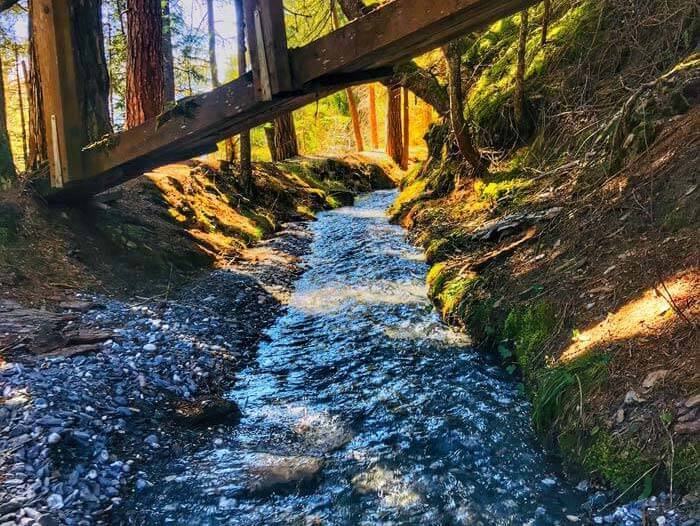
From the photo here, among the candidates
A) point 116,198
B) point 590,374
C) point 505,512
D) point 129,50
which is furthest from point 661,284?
point 129,50

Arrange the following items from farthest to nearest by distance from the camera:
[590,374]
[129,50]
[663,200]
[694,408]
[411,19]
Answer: [129,50], [663,200], [411,19], [590,374], [694,408]

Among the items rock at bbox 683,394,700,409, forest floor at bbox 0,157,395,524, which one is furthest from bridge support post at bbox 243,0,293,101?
rock at bbox 683,394,700,409

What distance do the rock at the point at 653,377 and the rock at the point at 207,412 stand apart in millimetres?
3203

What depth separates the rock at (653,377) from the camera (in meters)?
3.27

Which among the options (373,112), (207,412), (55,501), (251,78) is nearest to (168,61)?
(251,78)

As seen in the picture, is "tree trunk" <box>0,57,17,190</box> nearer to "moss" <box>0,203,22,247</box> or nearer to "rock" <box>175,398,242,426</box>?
"moss" <box>0,203,22,247</box>

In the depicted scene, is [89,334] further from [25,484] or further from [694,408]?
[694,408]

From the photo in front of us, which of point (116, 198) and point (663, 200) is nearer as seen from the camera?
point (663, 200)

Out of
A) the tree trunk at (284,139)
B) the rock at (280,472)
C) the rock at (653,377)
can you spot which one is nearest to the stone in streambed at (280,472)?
the rock at (280,472)

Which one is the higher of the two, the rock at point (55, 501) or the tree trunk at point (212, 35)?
the tree trunk at point (212, 35)

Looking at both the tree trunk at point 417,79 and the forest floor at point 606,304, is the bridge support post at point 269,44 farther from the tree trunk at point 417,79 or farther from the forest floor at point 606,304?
the tree trunk at point 417,79

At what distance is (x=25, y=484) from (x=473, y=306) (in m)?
4.71

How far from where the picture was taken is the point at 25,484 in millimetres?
3059

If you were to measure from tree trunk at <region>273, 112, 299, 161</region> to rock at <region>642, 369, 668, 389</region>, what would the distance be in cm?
1869
